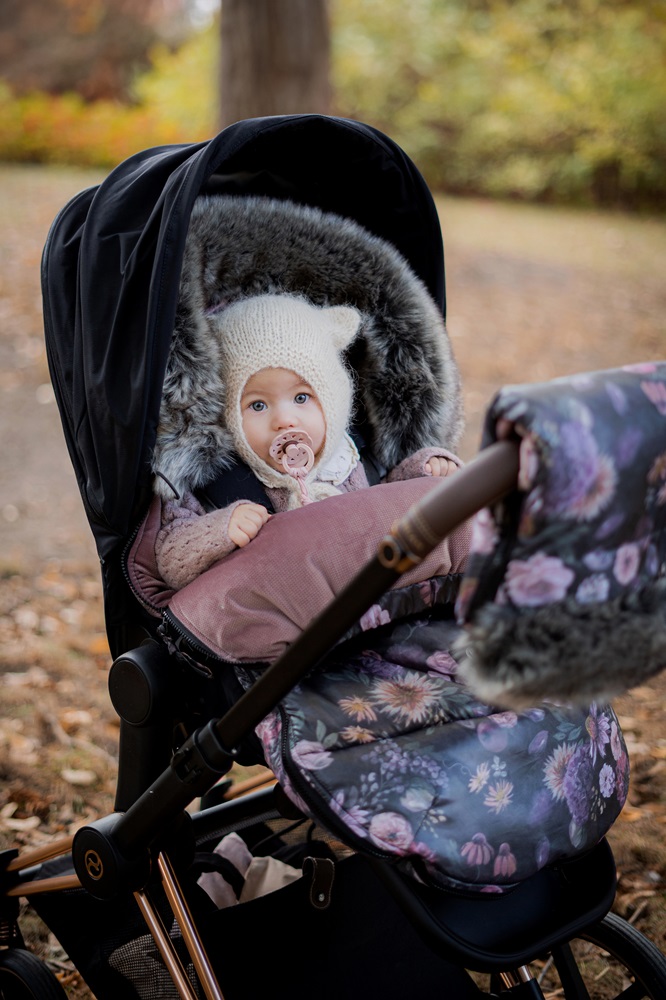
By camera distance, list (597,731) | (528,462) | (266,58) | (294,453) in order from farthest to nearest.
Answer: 1. (266,58)
2. (294,453)
3. (597,731)
4. (528,462)

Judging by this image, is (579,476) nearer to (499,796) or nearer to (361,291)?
(499,796)

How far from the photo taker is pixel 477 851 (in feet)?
4.68

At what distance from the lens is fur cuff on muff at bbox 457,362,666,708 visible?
1168mm

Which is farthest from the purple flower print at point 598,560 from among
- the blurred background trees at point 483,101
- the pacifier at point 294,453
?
the blurred background trees at point 483,101

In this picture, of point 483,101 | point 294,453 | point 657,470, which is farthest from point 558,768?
point 483,101

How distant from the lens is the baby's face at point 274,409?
78.6 inches

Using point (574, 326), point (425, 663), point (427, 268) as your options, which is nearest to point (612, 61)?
point (574, 326)

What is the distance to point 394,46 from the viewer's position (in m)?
13.0

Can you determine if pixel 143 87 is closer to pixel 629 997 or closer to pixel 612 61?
pixel 612 61

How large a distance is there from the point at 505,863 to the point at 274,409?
1.00 meters

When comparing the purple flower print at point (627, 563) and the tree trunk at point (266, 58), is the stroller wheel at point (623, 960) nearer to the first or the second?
the purple flower print at point (627, 563)

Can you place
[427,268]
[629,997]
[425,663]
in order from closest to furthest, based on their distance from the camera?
[425,663] → [629,997] → [427,268]

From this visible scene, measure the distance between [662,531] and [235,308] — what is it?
1.11m

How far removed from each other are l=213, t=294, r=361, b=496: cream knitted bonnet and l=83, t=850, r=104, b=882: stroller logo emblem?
31.0 inches
